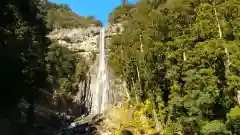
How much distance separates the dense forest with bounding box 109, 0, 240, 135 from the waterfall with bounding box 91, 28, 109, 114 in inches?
426

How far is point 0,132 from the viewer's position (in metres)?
16.2

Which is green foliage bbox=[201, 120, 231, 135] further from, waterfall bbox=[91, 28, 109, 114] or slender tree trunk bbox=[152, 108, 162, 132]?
waterfall bbox=[91, 28, 109, 114]

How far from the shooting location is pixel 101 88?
42.9 meters

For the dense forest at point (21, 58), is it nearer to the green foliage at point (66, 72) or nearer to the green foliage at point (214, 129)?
the green foliage at point (214, 129)

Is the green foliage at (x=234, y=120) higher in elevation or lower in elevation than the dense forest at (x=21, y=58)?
lower

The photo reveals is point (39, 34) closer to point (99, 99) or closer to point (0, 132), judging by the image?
point (0, 132)

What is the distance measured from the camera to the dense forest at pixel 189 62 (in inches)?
789

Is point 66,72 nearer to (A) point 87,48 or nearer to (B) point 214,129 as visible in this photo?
(A) point 87,48

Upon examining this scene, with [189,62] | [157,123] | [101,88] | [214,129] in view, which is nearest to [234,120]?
[214,129]

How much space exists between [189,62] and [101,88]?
2219 cm

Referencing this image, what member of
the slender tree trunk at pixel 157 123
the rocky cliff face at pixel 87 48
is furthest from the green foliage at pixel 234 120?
the rocky cliff face at pixel 87 48

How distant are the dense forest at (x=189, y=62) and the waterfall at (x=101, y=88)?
10832 mm

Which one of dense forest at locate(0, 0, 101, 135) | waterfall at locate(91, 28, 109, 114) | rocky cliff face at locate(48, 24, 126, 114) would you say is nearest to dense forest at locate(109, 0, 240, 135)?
dense forest at locate(0, 0, 101, 135)

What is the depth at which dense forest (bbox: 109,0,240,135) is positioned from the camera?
20031 millimetres
